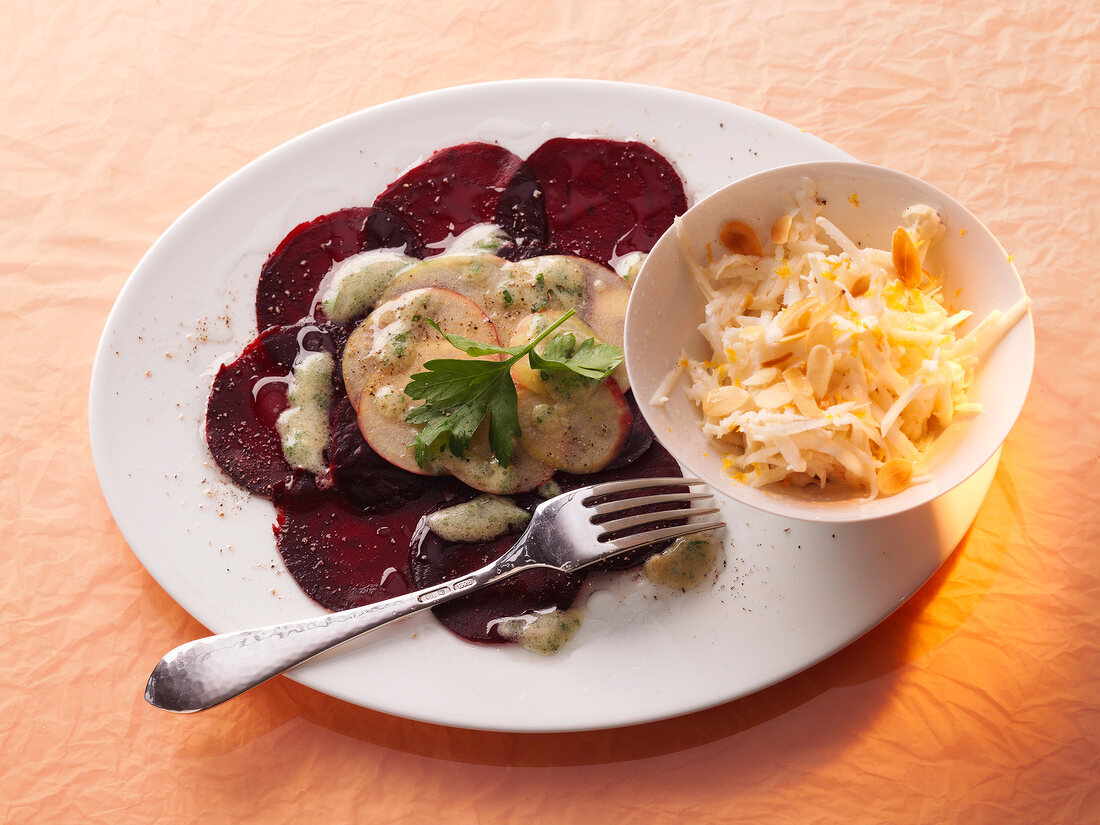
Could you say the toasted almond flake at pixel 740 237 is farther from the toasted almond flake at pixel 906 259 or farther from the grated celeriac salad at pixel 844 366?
the toasted almond flake at pixel 906 259

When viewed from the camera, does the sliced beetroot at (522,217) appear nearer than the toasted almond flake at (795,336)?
No

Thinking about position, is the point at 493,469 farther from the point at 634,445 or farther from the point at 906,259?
the point at 906,259

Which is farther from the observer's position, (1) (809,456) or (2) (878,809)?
(2) (878,809)

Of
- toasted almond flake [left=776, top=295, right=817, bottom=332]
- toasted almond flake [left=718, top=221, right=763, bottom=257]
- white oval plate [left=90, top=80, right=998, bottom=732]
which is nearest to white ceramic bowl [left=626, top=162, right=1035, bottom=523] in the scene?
toasted almond flake [left=718, top=221, right=763, bottom=257]

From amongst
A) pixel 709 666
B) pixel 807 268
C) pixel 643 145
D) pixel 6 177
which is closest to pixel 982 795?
pixel 709 666

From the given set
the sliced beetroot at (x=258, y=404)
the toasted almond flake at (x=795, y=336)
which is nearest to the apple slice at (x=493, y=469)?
the sliced beetroot at (x=258, y=404)

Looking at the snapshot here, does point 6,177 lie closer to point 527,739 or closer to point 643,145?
point 643,145

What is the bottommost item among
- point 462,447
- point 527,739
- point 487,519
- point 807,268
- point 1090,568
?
point 527,739
